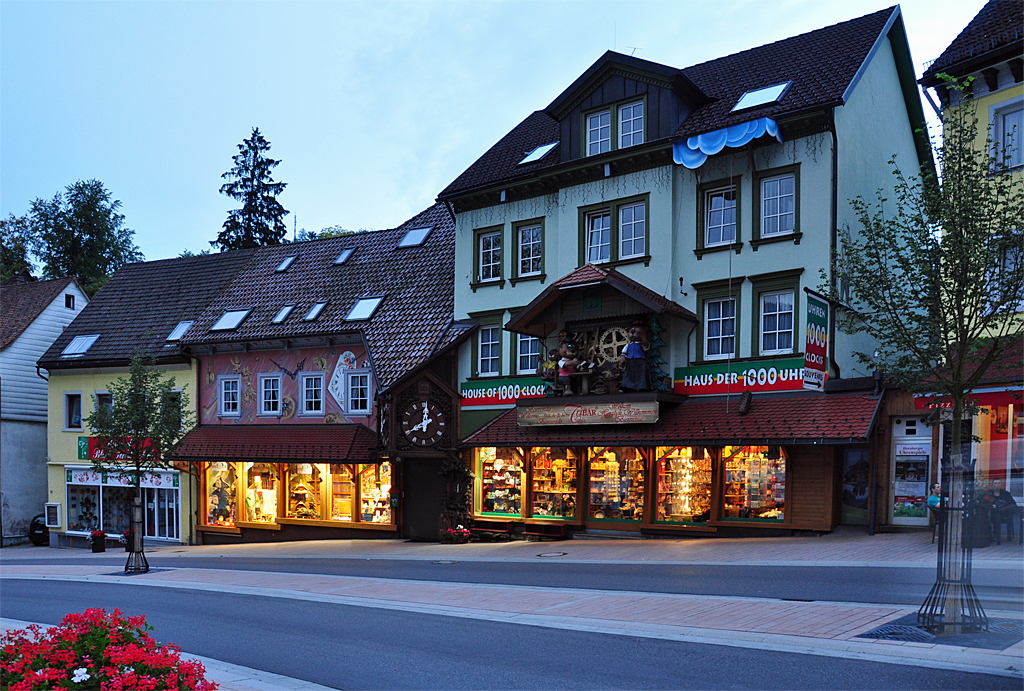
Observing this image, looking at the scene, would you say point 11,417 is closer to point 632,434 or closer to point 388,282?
point 388,282

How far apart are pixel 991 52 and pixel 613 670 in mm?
16961

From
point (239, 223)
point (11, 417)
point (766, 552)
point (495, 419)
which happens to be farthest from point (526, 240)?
point (239, 223)

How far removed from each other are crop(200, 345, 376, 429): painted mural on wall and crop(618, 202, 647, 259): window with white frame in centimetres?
928

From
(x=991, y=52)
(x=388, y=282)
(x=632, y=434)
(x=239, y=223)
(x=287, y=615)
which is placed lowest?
(x=287, y=615)

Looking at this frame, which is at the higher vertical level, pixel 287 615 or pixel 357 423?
pixel 357 423

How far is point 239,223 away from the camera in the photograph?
5709 cm

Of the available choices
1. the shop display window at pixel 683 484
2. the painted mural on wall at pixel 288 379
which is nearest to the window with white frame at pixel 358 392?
the painted mural on wall at pixel 288 379

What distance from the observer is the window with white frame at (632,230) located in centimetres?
2419

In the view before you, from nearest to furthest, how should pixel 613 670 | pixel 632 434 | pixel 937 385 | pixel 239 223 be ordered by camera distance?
1. pixel 613 670
2. pixel 937 385
3. pixel 632 434
4. pixel 239 223

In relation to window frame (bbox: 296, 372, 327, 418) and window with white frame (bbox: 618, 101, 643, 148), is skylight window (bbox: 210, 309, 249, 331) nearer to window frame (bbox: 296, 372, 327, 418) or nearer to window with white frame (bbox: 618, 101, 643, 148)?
window frame (bbox: 296, 372, 327, 418)

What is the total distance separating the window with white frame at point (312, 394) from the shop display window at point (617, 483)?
33.6 feet

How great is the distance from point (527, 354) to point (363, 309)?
21.9ft

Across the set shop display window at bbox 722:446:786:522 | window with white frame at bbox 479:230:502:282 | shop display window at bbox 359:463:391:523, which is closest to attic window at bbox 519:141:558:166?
window with white frame at bbox 479:230:502:282

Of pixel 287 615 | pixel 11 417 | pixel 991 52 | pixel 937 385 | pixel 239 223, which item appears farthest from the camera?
pixel 239 223
